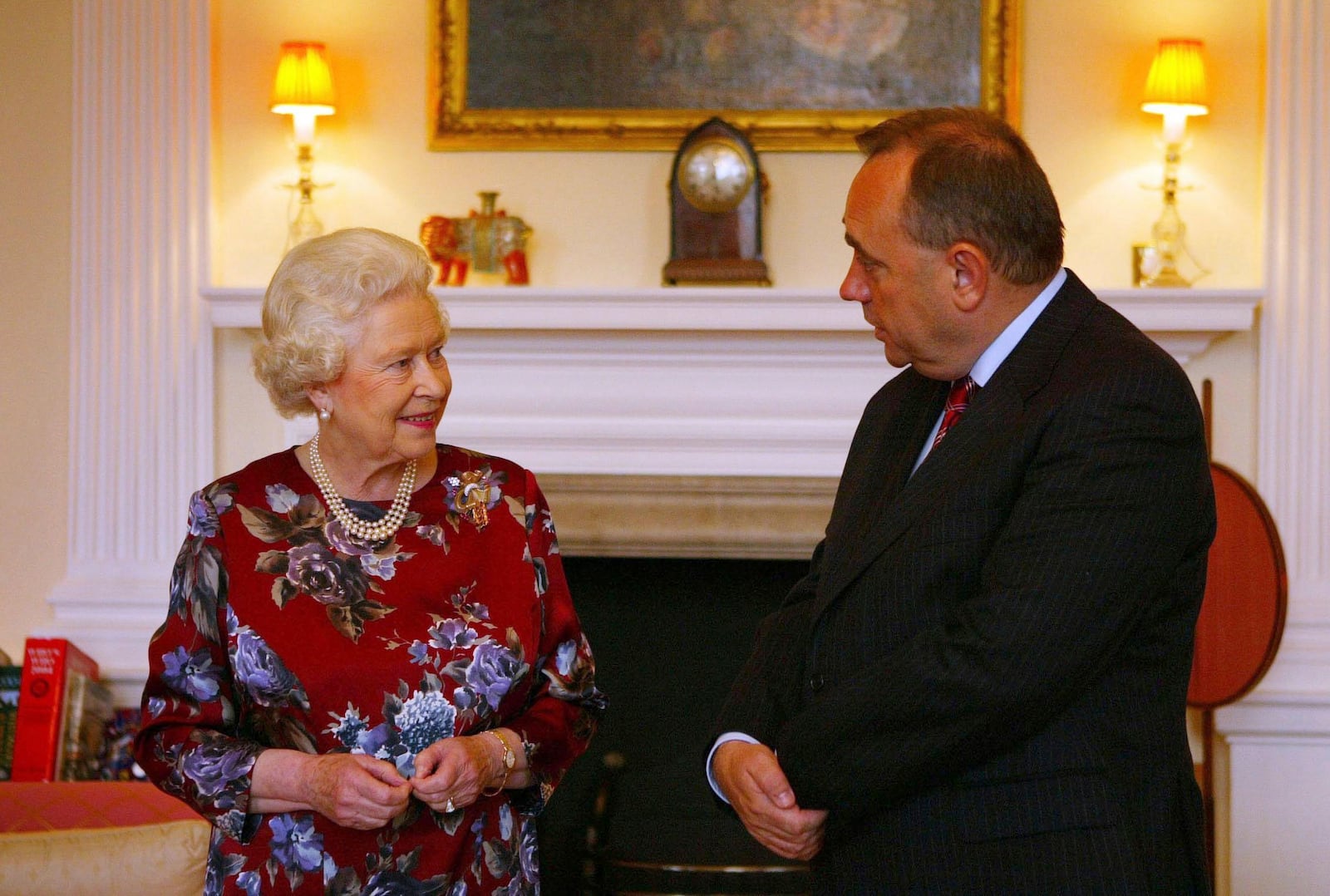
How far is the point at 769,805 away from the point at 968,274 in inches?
26.2

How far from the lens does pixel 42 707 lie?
3.55 m

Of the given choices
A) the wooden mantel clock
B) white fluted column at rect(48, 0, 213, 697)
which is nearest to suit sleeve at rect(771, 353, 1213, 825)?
the wooden mantel clock

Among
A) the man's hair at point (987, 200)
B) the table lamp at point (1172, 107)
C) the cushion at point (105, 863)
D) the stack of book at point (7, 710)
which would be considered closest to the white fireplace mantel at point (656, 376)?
the table lamp at point (1172, 107)

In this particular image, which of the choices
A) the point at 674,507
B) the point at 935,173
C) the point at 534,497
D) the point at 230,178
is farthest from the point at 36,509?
the point at 935,173

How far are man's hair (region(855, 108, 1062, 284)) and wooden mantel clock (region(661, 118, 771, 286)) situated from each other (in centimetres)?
205

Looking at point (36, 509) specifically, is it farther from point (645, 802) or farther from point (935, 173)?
point (935, 173)

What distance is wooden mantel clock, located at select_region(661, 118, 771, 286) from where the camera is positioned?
3.65 m

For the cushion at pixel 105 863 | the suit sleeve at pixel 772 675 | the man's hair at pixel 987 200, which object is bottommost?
the cushion at pixel 105 863

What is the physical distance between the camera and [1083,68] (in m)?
3.71

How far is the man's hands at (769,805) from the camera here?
1595mm

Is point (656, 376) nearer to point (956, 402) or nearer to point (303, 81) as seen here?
point (303, 81)

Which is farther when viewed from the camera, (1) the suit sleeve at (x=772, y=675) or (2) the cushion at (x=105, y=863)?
(2) the cushion at (x=105, y=863)

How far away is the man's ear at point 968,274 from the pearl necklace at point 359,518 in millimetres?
824

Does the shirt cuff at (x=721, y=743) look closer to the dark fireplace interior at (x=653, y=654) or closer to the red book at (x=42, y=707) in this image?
the dark fireplace interior at (x=653, y=654)
